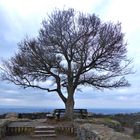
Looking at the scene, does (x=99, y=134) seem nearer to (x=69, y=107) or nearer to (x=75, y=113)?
(x=69, y=107)

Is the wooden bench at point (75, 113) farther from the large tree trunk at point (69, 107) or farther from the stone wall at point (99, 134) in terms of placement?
the stone wall at point (99, 134)

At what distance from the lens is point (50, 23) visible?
92.5 feet

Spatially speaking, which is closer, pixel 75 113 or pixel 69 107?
pixel 69 107

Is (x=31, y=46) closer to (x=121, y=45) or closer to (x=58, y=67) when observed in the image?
(x=58, y=67)

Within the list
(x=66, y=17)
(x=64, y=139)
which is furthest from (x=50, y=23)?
(x=64, y=139)

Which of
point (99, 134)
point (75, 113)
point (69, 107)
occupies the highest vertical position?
point (69, 107)

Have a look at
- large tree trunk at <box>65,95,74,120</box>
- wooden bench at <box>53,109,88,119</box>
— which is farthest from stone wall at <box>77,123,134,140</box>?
large tree trunk at <box>65,95,74,120</box>

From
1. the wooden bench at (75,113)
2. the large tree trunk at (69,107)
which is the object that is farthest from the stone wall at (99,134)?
Answer: the large tree trunk at (69,107)

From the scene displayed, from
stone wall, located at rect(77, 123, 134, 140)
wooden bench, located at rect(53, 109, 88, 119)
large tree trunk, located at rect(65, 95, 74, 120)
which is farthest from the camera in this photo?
large tree trunk, located at rect(65, 95, 74, 120)

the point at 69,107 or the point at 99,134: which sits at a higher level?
the point at 69,107

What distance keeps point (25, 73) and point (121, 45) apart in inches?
275

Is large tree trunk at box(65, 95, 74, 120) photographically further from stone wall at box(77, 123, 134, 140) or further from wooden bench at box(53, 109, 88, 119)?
stone wall at box(77, 123, 134, 140)

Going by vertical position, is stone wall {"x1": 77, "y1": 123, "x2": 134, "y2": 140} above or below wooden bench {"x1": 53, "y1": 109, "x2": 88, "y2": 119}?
below

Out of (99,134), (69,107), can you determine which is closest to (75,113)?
(69,107)
